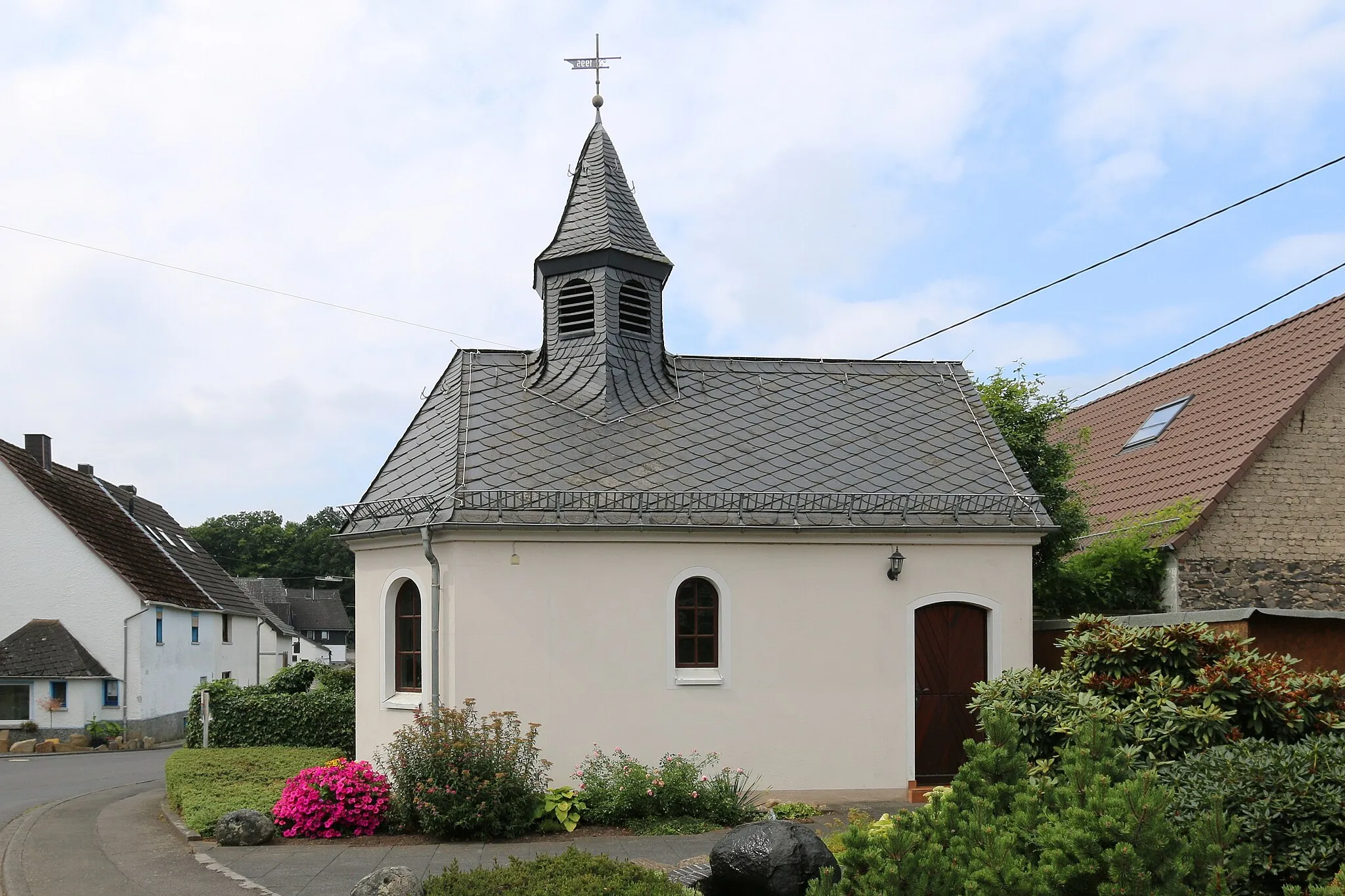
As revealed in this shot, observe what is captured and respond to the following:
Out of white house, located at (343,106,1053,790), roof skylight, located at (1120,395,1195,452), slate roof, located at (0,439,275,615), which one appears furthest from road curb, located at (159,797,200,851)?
roof skylight, located at (1120,395,1195,452)

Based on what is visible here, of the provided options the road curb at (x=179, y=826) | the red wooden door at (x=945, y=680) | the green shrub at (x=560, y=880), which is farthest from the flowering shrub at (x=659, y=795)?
the green shrub at (x=560, y=880)

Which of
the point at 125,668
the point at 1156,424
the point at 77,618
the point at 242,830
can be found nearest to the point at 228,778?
the point at 242,830

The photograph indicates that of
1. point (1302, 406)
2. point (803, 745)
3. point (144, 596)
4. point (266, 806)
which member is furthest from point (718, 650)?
point (144, 596)

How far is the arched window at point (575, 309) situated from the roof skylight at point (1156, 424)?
35.4ft

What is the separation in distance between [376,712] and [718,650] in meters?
4.47

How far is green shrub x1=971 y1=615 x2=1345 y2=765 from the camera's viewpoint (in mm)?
8000

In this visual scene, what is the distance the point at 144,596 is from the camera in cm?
2845

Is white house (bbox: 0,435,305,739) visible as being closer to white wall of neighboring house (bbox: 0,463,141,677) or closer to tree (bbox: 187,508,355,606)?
white wall of neighboring house (bbox: 0,463,141,677)

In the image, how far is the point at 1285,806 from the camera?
247 inches

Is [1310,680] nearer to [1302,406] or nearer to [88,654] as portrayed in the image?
[1302,406]

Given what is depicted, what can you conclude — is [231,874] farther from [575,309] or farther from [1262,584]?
[1262,584]

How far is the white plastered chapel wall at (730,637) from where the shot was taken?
12688 mm

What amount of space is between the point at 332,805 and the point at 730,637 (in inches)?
193

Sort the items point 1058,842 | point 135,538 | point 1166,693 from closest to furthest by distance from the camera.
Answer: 1. point 1058,842
2. point 1166,693
3. point 135,538
